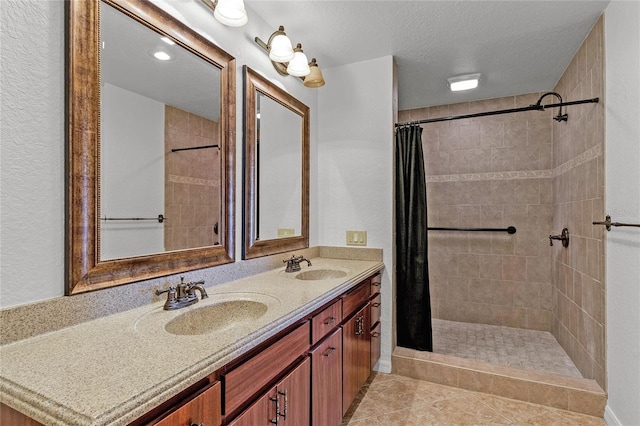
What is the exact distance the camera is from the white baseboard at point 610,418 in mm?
1698

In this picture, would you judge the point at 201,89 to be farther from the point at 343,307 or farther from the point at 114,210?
the point at 343,307

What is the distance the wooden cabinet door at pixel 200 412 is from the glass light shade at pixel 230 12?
5.08 feet

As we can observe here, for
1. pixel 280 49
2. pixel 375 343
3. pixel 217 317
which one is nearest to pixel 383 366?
pixel 375 343

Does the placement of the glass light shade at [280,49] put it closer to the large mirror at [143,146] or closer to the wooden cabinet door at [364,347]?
the large mirror at [143,146]

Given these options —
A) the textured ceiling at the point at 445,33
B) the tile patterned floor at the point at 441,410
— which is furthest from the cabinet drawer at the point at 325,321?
the textured ceiling at the point at 445,33

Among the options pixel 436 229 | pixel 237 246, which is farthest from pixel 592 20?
pixel 237 246

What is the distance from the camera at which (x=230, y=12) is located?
4.94 ft

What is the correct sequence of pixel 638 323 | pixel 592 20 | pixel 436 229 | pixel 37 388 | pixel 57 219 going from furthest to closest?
pixel 436 229 → pixel 592 20 → pixel 638 323 → pixel 57 219 → pixel 37 388

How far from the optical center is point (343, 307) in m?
1.70

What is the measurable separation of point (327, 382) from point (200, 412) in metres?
0.82

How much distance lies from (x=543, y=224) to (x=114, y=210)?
11.5ft

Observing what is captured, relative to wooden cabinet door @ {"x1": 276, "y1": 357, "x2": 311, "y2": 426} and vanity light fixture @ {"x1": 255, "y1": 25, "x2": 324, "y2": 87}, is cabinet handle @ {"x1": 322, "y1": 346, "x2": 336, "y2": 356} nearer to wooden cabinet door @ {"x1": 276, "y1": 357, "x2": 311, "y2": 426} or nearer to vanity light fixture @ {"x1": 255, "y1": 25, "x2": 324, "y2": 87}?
wooden cabinet door @ {"x1": 276, "y1": 357, "x2": 311, "y2": 426}

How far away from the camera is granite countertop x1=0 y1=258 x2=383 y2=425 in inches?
24.6

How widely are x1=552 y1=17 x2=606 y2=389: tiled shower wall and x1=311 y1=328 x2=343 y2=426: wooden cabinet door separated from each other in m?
1.60
